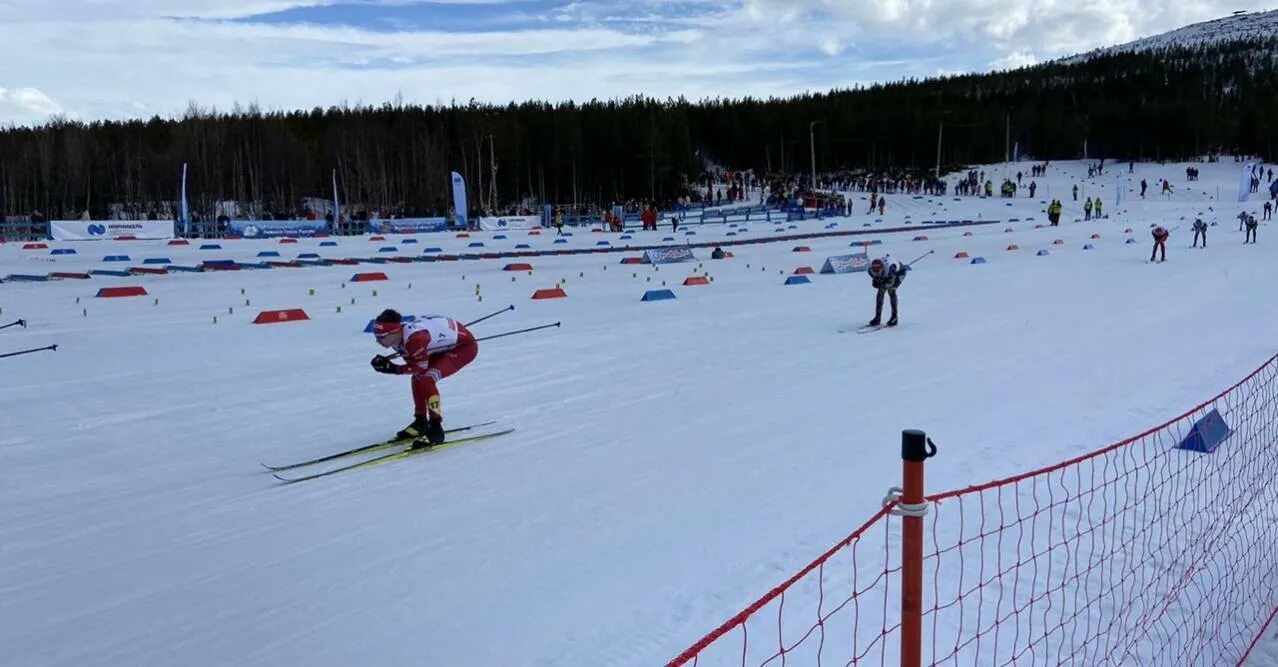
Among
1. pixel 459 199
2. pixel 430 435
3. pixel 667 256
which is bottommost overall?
pixel 430 435

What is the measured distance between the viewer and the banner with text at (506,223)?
4578 centimetres

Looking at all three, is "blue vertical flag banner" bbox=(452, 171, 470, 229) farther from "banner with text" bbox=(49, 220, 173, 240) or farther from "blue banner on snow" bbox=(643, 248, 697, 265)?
"blue banner on snow" bbox=(643, 248, 697, 265)

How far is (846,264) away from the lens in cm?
2347

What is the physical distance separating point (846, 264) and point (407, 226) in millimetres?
28236

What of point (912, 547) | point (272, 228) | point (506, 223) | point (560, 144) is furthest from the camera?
point (560, 144)

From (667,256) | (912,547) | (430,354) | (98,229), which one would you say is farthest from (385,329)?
(98,229)

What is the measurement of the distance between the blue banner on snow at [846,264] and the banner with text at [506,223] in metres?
25.3

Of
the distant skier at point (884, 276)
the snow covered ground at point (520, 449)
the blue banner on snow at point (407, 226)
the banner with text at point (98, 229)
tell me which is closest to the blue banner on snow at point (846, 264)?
the snow covered ground at point (520, 449)

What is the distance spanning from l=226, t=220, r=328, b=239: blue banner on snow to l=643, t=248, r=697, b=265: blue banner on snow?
2205 centimetres

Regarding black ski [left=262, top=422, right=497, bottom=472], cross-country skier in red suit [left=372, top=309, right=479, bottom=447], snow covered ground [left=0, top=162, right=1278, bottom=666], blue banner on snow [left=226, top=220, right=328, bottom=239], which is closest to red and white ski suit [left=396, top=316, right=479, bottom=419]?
cross-country skier in red suit [left=372, top=309, right=479, bottom=447]

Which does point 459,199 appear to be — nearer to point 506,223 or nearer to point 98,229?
point 506,223

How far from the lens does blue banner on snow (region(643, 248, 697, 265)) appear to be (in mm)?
26828

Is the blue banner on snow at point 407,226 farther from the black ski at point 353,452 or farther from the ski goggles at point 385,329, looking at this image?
the ski goggles at point 385,329

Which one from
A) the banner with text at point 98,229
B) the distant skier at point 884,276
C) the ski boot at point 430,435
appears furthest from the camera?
the banner with text at point 98,229
